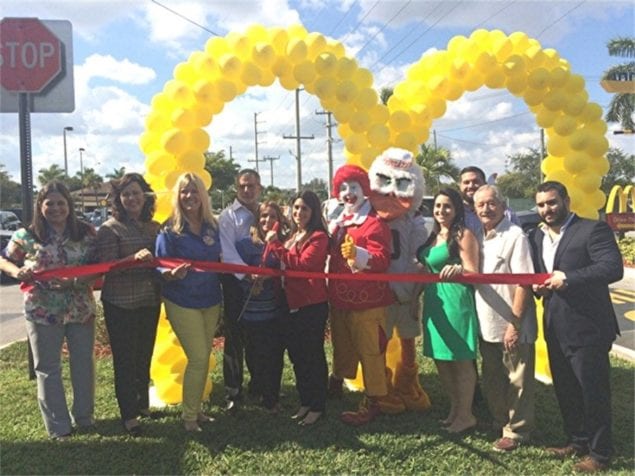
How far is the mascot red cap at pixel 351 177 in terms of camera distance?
452cm

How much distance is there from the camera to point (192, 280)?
4105mm

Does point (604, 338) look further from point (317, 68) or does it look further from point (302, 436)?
point (317, 68)

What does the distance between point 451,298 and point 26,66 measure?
15.0 ft

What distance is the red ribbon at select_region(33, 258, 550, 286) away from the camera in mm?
3783

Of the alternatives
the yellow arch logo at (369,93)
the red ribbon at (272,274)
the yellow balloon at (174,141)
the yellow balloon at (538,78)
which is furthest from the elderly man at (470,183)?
the yellow balloon at (174,141)

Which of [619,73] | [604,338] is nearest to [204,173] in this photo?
[604,338]

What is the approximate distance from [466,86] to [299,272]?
3.00 m

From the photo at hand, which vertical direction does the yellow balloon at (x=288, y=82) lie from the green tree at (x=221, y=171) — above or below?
below

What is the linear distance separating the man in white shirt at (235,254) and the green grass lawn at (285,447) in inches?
10.8

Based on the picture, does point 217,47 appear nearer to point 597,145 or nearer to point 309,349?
point 309,349

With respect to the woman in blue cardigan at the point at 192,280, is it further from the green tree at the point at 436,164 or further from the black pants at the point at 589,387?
the green tree at the point at 436,164

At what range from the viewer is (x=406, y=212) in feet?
15.0

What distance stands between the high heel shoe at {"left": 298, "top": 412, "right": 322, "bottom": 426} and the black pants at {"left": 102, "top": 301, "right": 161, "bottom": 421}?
128cm

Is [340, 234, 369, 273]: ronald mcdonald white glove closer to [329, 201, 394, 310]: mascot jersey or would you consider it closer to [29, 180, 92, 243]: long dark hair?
[329, 201, 394, 310]: mascot jersey
